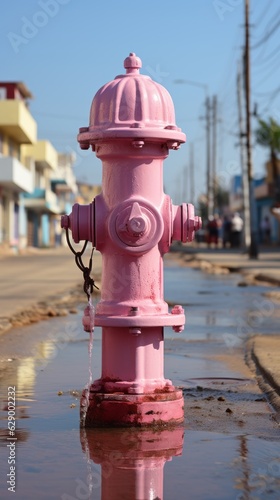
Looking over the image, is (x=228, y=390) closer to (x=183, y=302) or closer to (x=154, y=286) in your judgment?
(x=154, y=286)

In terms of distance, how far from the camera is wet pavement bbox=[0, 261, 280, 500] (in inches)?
149

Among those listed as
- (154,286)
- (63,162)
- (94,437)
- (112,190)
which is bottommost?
(94,437)

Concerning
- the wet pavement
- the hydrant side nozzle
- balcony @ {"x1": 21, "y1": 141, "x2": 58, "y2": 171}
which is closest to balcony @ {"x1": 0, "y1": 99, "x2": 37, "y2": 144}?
balcony @ {"x1": 21, "y1": 141, "x2": 58, "y2": 171}

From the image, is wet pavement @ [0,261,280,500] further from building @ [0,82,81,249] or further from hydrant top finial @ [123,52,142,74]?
building @ [0,82,81,249]

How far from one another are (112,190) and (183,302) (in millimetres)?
9348

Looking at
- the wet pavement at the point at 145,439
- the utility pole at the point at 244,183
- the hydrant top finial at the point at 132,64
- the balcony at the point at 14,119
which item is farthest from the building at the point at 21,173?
the hydrant top finial at the point at 132,64

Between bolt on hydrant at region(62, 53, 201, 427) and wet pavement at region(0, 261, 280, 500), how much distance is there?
0.18 m

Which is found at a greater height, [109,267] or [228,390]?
[109,267]

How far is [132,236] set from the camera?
4.96 metres

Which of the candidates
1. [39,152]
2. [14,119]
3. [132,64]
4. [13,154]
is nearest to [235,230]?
[14,119]

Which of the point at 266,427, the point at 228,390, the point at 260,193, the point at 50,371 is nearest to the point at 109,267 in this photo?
the point at 266,427

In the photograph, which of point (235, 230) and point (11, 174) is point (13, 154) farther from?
point (235, 230)

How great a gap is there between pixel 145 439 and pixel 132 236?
972 mm

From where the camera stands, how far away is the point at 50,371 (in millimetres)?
7008
